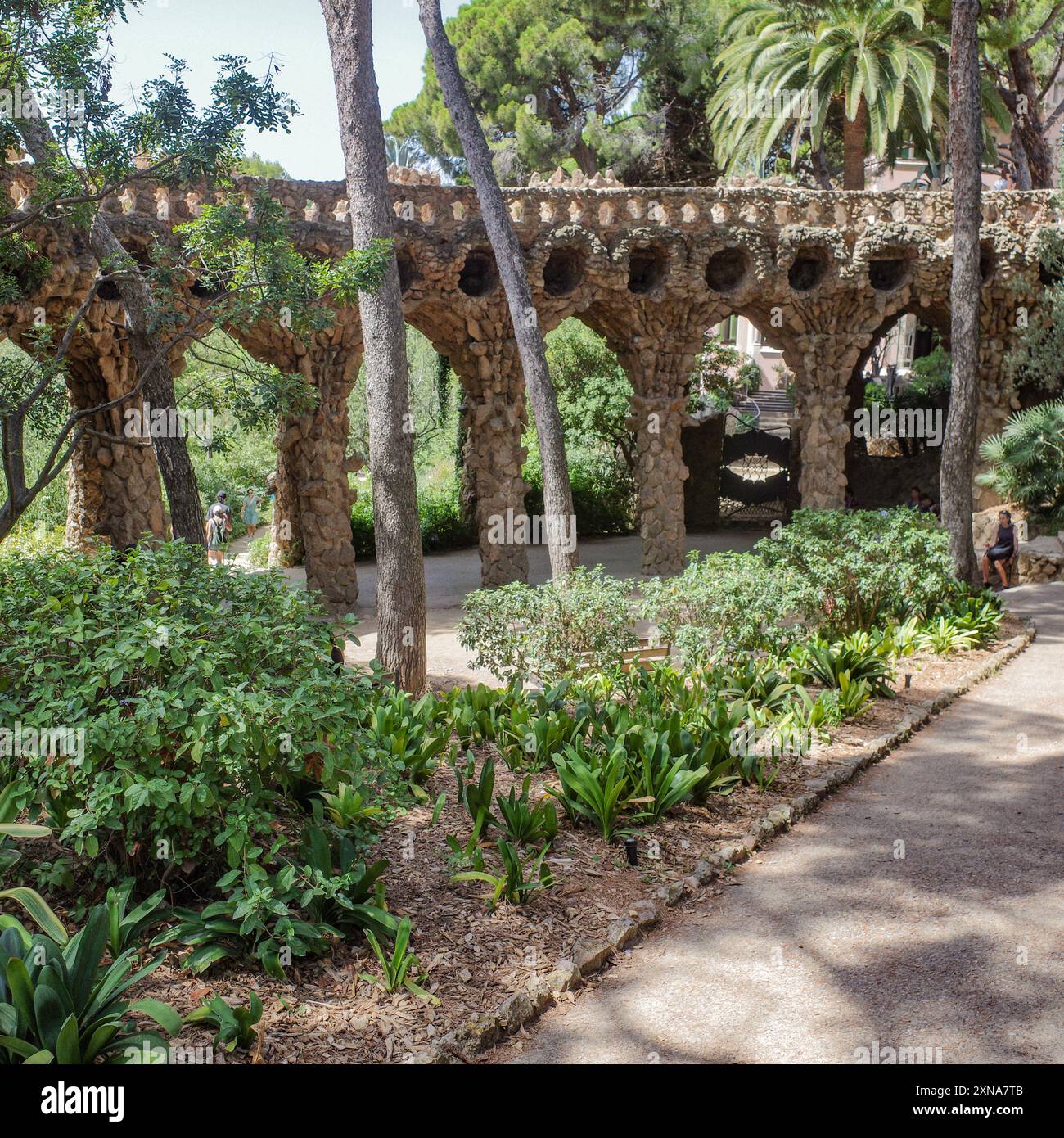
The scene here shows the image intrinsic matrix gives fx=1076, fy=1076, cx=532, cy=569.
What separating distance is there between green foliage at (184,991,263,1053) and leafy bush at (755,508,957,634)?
7.12m

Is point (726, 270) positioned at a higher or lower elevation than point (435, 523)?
higher

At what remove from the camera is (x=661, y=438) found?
1838 cm

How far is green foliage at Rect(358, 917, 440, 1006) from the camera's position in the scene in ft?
15.5

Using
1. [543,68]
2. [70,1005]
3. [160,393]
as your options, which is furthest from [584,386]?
[70,1005]

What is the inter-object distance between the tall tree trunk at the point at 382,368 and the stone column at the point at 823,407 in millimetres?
11007

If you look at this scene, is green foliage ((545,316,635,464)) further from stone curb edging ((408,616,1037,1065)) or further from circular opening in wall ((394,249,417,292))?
stone curb edging ((408,616,1037,1065))

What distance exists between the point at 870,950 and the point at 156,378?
7.16 metres

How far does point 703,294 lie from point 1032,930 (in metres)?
13.8

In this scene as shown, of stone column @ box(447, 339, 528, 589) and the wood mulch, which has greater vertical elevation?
stone column @ box(447, 339, 528, 589)

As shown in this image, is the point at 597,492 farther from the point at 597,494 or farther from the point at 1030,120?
the point at 1030,120

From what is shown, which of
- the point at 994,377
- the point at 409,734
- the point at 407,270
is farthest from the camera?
the point at 994,377

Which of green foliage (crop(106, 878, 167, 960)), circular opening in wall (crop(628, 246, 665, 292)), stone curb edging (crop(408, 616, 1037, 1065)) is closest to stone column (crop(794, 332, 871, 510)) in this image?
circular opening in wall (crop(628, 246, 665, 292))

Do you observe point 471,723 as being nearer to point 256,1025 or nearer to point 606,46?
point 256,1025

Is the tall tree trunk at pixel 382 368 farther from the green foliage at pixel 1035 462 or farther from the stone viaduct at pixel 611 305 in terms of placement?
the green foliage at pixel 1035 462
